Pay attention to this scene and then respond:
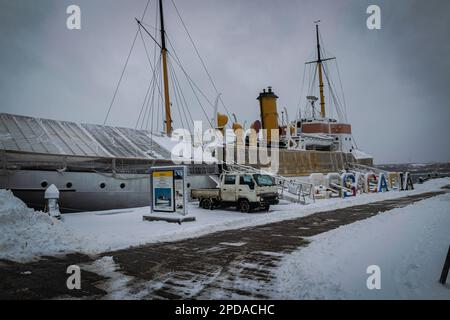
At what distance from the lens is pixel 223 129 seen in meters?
28.9

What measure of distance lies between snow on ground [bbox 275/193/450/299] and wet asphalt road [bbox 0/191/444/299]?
53cm

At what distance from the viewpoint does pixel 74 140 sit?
1909 centimetres

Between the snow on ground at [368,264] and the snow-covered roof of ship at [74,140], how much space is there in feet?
47.3

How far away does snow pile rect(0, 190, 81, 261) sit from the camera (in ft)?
25.9

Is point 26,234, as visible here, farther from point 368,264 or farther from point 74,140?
point 74,140

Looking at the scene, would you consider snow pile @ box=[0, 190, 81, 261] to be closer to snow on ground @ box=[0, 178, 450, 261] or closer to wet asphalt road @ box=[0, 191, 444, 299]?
snow on ground @ box=[0, 178, 450, 261]

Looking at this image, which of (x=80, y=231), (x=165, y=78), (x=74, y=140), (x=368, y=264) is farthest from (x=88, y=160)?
(x=368, y=264)

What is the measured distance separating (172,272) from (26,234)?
5428mm

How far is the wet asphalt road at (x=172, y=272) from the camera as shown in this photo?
5164mm

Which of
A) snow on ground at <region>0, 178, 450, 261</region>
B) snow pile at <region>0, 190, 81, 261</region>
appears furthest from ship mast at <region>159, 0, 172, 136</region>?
snow pile at <region>0, 190, 81, 261</region>

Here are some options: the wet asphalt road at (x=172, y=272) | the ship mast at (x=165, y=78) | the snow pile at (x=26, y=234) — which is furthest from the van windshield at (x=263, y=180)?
the ship mast at (x=165, y=78)

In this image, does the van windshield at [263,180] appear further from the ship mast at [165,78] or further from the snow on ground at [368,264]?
the ship mast at [165,78]

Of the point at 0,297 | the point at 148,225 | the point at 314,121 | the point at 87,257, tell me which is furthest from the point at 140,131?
the point at 314,121
